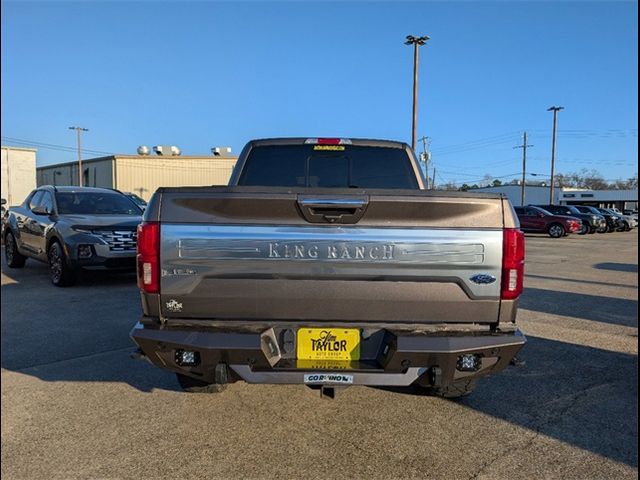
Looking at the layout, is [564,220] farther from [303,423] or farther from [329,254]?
[329,254]

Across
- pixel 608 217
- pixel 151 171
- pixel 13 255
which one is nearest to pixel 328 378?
pixel 13 255

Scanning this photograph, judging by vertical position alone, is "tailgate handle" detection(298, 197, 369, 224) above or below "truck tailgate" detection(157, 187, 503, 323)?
above

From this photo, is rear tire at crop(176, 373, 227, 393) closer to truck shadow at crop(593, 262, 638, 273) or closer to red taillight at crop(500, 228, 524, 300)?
red taillight at crop(500, 228, 524, 300)

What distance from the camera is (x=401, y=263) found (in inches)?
112

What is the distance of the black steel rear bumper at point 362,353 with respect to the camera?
9.27 feet

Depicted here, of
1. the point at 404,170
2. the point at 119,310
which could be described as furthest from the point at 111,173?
the point at 404,170

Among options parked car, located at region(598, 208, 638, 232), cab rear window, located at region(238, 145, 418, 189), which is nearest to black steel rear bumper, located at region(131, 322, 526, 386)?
cab rear window, located at region(238, 145, 418, 189)

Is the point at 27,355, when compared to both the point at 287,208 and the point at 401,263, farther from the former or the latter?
the point at 401,263

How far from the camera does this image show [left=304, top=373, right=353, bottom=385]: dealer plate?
2867 millimetres

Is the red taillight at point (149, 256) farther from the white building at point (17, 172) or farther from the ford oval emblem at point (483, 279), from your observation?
the white building at point (17, 172)

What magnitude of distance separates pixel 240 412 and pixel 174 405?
1.74 feet

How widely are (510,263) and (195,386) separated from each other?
8.07ft

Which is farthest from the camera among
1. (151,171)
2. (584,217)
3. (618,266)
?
(151,171)

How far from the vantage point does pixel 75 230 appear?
326 inches
